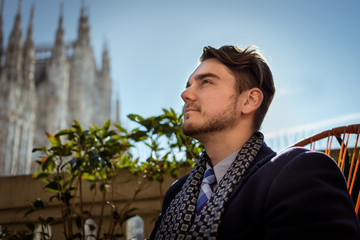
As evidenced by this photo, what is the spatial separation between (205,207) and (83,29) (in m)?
29.4

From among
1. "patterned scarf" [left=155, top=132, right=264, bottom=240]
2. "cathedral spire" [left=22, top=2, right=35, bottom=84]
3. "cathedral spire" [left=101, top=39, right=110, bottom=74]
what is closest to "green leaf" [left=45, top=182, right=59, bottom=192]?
"patterned scarf" [left=155, top=132, right=264, bottom=240]

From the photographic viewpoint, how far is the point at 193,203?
3.67ft

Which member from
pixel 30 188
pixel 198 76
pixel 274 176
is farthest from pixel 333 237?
pixel 30 188

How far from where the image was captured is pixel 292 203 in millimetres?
797

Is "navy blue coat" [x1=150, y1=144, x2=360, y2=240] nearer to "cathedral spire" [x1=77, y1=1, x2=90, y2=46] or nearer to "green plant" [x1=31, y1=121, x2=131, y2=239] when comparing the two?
"green plant" [x1=31, y1=121, x2=131, y2=239]

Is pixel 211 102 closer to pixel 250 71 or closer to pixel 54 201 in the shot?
pixel 250 71

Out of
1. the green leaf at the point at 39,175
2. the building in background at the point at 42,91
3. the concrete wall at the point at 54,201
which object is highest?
the building in background at the point at 42,91

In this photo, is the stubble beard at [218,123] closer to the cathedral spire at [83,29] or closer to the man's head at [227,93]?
the man's head at [227,93]

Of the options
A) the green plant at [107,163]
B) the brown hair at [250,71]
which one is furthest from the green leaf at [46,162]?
the brown hair at [250,71]

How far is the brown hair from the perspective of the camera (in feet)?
4.10

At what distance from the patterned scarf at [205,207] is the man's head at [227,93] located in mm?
93

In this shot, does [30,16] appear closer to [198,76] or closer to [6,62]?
[6,62]

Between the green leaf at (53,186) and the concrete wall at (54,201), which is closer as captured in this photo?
the green leaf at (53,186)

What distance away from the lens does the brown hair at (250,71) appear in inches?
49.2
